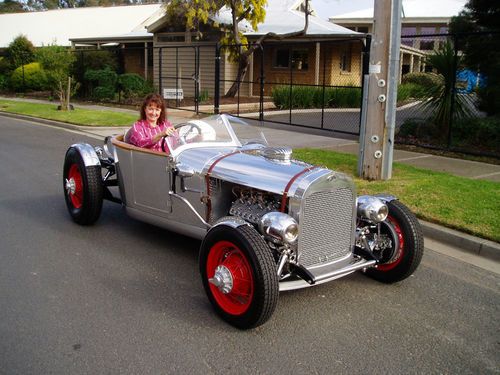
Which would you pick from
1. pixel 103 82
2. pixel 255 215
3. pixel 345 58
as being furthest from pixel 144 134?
pixel 345 58

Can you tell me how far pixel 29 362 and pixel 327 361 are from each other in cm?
190

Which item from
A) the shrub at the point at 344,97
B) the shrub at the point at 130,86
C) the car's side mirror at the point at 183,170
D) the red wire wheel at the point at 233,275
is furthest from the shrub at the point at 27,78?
the red wire wheel at the point at 233,275

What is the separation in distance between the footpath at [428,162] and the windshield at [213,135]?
2.34 metres

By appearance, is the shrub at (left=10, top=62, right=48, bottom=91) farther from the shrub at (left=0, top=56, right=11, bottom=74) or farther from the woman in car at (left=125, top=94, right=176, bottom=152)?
the woman in car at (left=125, top=94, right=176, bottom=152)

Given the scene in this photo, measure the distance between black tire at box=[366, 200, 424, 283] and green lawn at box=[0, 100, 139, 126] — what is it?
12.0 m

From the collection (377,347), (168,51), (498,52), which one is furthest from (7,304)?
(168,51)

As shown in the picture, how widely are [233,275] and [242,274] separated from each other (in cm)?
7

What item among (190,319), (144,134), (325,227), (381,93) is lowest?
(190,319)

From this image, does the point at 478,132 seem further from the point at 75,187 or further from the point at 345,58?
the point at 345,58

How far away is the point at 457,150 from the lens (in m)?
11.0

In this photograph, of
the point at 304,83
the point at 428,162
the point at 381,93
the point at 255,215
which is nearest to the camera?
the point at 255,215

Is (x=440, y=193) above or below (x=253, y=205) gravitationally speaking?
below

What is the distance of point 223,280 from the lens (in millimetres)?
3990

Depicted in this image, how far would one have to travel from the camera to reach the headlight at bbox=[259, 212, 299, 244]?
12.7 ft
